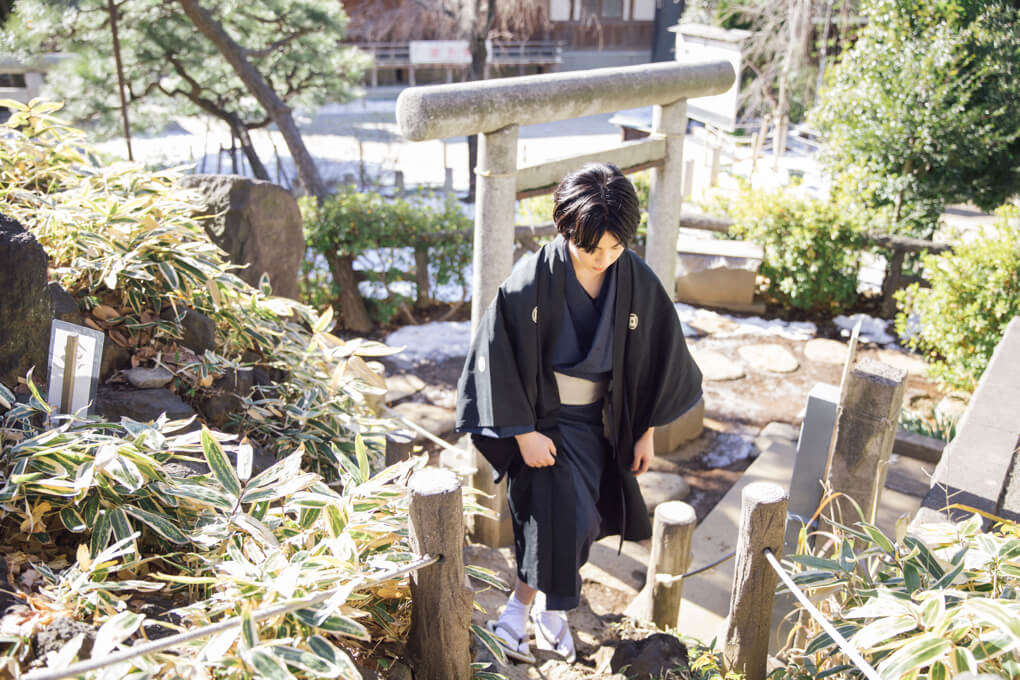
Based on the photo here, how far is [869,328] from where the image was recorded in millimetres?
6977

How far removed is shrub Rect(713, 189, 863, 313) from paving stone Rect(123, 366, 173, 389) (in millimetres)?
5619

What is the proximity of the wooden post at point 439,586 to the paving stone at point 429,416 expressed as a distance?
3.26 metres

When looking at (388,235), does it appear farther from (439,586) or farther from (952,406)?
(439,586)

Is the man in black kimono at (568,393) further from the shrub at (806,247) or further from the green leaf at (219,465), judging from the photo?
the shrub at (806,247)

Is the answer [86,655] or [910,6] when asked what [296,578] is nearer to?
[86,655]

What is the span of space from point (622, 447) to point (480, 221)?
4.12ft

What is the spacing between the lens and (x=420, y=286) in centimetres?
729

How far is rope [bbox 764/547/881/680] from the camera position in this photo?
1725 mm

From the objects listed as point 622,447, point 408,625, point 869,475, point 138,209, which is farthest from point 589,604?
point 138,209

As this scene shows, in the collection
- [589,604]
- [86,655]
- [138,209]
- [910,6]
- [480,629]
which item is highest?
[910,6]

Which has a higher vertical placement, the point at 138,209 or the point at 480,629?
the point at 138,209

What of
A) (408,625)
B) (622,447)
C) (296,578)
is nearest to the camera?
(296,578)

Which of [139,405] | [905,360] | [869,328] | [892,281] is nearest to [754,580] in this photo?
[139,405]

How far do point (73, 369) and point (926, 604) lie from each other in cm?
233
